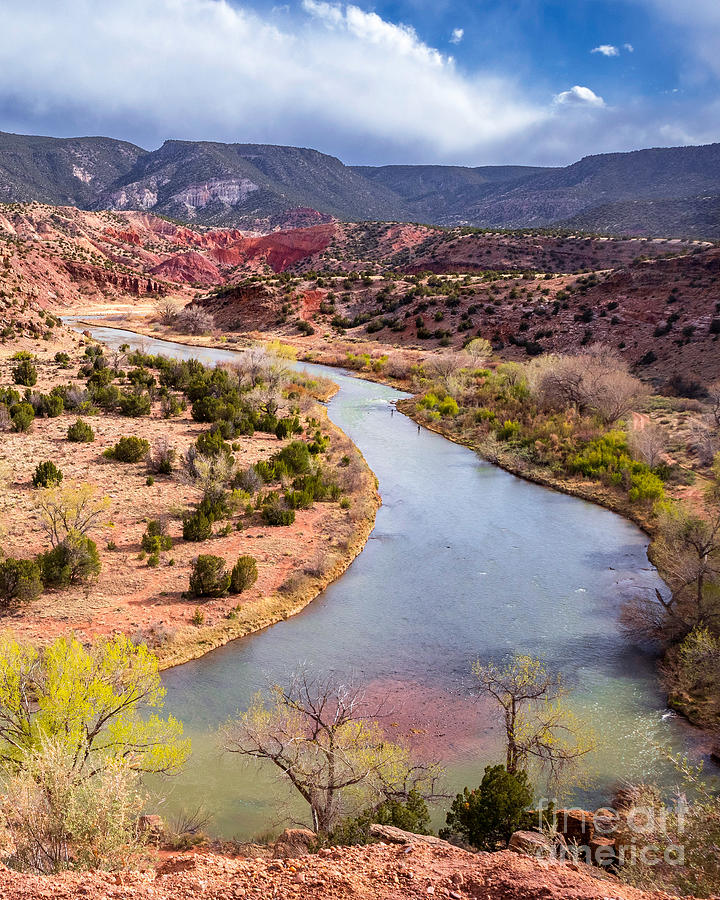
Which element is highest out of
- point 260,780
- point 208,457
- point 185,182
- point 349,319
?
point 185,182

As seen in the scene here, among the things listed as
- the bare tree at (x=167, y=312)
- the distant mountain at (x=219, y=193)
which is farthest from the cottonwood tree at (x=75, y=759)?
the distant mountain at (x=219, y=193)

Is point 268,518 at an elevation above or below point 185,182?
below

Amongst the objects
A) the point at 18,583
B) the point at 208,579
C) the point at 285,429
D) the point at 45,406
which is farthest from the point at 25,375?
the point at 208,579

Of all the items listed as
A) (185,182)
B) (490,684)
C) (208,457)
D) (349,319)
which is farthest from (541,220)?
(490,684)

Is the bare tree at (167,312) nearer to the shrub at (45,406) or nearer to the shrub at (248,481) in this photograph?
the shrub at (45,406)

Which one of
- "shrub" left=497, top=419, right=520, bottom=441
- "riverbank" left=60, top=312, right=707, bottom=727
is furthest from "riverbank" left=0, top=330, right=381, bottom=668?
"shrub" left=497, top=419, right=520, bottom=441

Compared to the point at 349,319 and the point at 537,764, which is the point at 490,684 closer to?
the point at 537,764

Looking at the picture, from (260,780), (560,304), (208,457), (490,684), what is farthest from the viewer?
(560,304)
